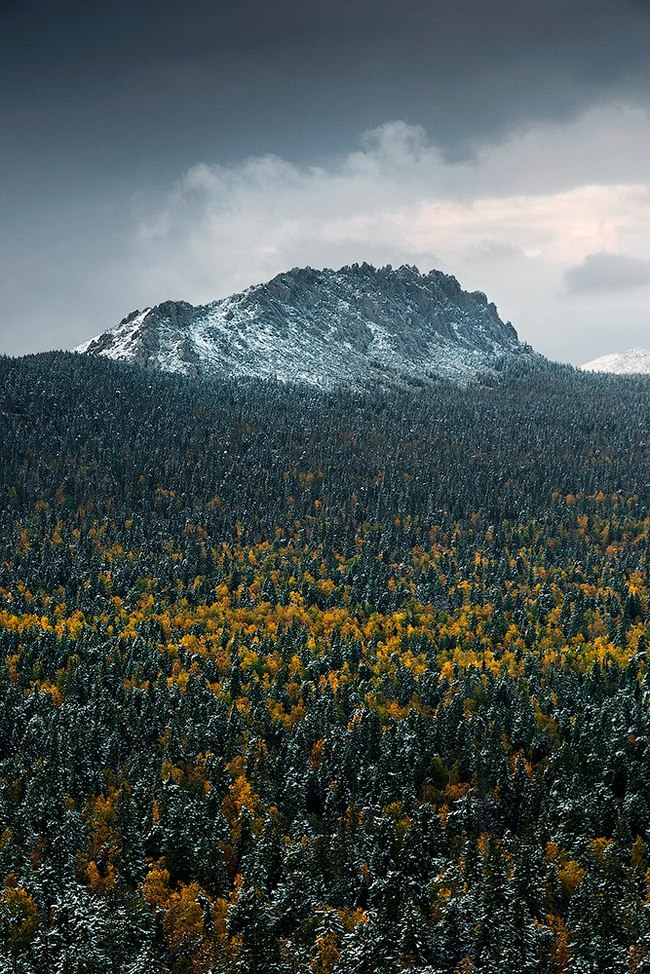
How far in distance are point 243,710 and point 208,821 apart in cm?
3751

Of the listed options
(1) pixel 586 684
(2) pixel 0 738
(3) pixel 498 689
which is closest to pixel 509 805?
(3) pixel 498 689

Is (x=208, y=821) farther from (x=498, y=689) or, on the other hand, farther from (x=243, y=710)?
(x=498, y=689)

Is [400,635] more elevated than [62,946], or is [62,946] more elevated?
[400,635]

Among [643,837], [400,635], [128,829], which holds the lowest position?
[643,837]

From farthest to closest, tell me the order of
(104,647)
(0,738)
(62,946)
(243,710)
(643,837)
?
(104,647) < (243,710) < (0,738) < (643,837) < (62,946)

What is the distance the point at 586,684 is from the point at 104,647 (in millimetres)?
102270

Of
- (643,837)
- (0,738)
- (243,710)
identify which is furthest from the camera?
(243,710)

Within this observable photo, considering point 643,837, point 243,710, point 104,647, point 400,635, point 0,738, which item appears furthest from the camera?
point 400,635

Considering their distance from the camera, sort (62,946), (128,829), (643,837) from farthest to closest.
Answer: (643,837) < (128,829) < (62,946)

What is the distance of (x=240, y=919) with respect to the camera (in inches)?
3708

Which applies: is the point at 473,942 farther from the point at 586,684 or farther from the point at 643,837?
the point at 586,684

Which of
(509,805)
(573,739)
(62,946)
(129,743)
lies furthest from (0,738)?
(573,739)

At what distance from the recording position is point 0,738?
140875 mm

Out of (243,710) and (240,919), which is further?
(243,710)
